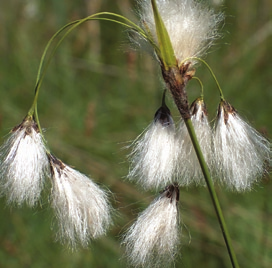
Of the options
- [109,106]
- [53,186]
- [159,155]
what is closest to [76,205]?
[53,186]

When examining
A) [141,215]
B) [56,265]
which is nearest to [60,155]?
[56,265]

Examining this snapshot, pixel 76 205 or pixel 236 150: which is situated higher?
pixel 236 150

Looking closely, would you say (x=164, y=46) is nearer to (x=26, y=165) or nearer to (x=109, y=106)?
(x=26, y=165)

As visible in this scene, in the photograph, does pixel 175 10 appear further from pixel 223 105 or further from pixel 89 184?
pixel 89 184

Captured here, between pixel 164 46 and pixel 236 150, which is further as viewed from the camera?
pixel 236 150

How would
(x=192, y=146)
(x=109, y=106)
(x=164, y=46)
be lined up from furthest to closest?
(x=109, y=106) → (x=192, y=146) → (x=164, y=46)

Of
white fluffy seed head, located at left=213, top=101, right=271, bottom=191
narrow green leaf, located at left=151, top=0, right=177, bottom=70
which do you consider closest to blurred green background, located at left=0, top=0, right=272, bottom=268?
white fluffy seed head, located at left=213, top=101, right=271, bottom=191

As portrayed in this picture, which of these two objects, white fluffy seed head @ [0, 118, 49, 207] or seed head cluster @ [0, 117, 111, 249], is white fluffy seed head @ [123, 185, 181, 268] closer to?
seed head cluster @ [0, 117, 111, 249]
